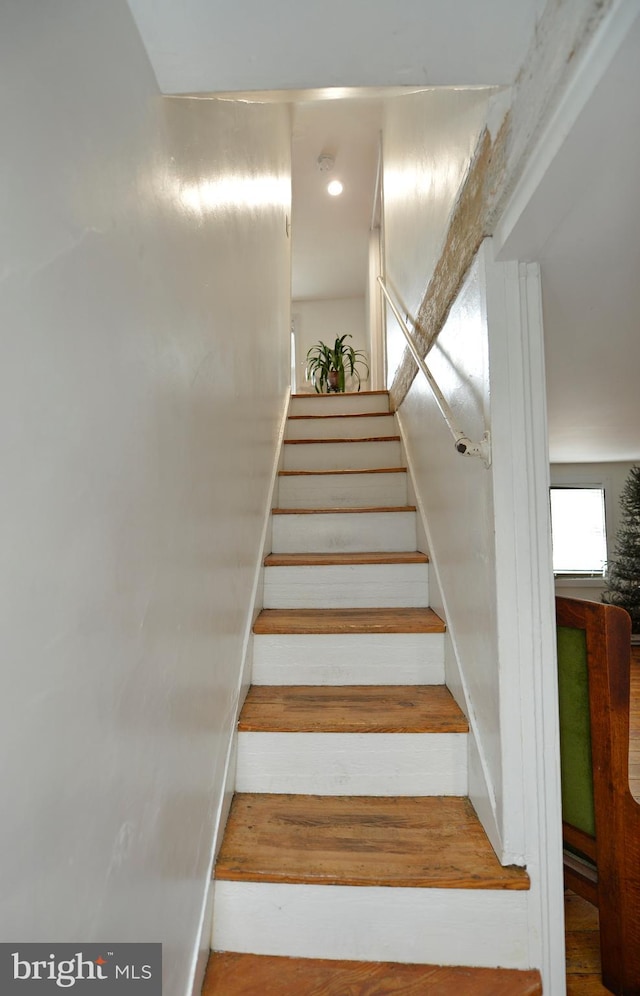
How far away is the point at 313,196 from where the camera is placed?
4.48 meters

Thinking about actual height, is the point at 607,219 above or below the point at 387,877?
above

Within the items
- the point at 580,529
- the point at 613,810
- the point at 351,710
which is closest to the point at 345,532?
the point at 351,710

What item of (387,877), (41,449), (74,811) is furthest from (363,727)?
(41,449)

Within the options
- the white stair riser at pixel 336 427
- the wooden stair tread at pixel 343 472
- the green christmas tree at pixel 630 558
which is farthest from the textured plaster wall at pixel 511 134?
the green christmas tree at pixel 630 558

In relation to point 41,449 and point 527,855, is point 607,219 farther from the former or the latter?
point 527,855

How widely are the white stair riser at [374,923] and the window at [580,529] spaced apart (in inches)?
177

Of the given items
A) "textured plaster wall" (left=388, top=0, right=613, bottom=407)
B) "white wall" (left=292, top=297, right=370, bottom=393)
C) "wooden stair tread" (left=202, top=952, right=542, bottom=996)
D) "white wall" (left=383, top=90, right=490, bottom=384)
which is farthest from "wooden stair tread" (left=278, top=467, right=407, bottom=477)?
"white wall" (left=292, top=297, right=370, bottom=393)

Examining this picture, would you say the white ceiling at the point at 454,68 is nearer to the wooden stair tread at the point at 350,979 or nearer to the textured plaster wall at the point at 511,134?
the textured plaster wall at the point at 511,134

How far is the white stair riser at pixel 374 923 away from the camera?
3.57 ft

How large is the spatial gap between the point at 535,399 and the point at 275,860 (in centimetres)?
120

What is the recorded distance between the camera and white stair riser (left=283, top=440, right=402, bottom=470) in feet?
9.21

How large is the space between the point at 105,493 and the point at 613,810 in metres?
1.27

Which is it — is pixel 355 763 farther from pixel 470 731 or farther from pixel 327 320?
pixel 327 320

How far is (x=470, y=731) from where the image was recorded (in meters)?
1.33
